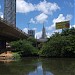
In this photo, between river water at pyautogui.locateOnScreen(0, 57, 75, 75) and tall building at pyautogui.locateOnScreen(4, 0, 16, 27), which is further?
tall building at pyautogui.locateOnScreen(4, 0, 16, 27)

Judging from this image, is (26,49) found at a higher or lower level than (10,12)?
lower

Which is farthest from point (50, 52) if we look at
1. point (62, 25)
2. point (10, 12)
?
point (10, 12)

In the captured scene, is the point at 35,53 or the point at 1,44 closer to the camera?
the point at 35,53

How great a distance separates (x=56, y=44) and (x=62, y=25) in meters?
38.1

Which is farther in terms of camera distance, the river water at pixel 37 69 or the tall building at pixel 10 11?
the tall building at pixel 10 11

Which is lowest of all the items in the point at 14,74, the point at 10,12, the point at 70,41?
the point at 14,74

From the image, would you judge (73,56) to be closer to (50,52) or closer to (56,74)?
(50,52)

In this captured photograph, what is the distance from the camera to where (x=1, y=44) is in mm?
114938

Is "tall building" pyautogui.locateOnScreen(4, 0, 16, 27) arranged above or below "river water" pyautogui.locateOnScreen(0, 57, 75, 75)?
above

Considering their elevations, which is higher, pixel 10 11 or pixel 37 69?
pixel 10 11

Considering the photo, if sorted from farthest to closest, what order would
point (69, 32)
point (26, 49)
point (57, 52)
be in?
point (69, 32), point (26, 49), point (57, 52)

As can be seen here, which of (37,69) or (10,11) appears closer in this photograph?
(37,69)

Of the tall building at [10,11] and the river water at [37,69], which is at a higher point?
the tall building at [10,11]

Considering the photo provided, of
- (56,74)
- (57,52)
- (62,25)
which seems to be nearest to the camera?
(56,74)
